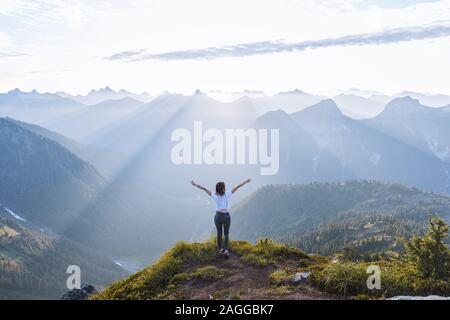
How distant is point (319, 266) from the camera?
22.9 meters

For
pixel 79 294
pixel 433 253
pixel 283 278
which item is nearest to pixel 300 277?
pixel 283 278

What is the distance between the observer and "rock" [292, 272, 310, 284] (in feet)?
68.8

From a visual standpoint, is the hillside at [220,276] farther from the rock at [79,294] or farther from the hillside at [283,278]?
the rock at [79,294]

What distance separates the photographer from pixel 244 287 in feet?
66.5

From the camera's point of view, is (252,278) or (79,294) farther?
(79,294)

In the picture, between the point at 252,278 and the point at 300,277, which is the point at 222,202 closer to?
the point at 252,278

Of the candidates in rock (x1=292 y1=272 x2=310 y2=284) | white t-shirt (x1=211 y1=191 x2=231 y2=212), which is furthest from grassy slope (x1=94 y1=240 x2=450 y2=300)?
white t-shirt (x1=211 y1=191 x2=231 y2=212)

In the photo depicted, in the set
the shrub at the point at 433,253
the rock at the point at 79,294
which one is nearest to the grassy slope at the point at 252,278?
the shrub at the point at 433,253

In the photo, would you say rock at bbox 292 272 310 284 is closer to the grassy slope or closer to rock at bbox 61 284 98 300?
the grassy slope

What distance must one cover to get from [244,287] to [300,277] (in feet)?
9.50

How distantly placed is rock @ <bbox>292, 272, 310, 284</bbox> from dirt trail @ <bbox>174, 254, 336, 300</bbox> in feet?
1.45
